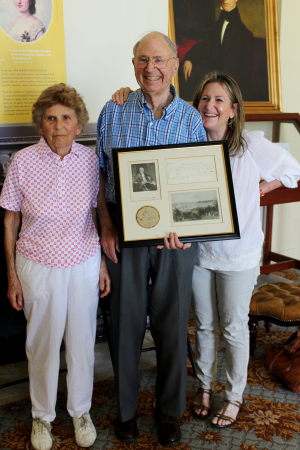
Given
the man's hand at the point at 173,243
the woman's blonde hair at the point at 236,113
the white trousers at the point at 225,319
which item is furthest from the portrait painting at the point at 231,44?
the man's hand at the point at 173,243

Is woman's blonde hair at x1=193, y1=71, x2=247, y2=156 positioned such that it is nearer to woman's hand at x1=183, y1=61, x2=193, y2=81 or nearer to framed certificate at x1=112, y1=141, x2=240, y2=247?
framed certificate at x1=112, y1=141, x2=240, y2=247

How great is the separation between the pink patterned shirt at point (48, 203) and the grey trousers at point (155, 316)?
9.6 inches

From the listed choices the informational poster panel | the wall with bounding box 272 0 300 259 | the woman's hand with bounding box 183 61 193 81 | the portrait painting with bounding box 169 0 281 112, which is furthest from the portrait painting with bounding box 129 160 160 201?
the wall with bounding box 272 0 300 259

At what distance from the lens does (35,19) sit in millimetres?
2375

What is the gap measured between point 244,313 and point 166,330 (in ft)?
1.37

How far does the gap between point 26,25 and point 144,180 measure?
1435 millimetres

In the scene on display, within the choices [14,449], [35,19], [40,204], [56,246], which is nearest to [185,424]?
[14,449]

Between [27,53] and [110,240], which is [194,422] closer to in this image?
[110,240]

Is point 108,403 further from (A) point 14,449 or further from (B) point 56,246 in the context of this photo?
(B) point 56,246

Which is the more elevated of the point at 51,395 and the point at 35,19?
the point at 35,19

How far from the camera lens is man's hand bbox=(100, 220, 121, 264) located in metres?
1.77

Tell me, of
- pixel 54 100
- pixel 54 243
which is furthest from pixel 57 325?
pixel 54 100

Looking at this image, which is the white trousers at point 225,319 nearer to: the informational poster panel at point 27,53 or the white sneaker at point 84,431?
the white sneaker at point 84,431

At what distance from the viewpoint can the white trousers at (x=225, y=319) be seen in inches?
74.8
